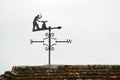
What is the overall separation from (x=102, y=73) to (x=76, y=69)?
1103 mm

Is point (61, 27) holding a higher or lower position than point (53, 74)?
higher

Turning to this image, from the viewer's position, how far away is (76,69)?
1070 cm

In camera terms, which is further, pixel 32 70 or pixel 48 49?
pixel 48 49

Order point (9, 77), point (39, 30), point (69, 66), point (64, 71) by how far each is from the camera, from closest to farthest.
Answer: point (9, 77), point (64, 71), point (69, 66), point (39, 30)

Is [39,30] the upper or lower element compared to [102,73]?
upper

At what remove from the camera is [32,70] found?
1062cm

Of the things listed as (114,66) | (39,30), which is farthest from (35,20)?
(114,66)

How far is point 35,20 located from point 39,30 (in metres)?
0.49

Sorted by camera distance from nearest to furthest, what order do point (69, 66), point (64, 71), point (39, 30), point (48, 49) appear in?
point (64, 71)
point (69, 66)
point (48, 49)
point (39, 30)

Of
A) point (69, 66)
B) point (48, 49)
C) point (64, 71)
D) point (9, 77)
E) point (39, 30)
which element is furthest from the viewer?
point (39, 30)

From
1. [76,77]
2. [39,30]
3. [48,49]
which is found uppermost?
[39,30]

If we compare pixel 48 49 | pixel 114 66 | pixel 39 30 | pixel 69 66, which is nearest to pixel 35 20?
pixel 39 30

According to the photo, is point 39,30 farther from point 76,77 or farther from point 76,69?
point 76,77

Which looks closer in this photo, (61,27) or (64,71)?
(64,71)
